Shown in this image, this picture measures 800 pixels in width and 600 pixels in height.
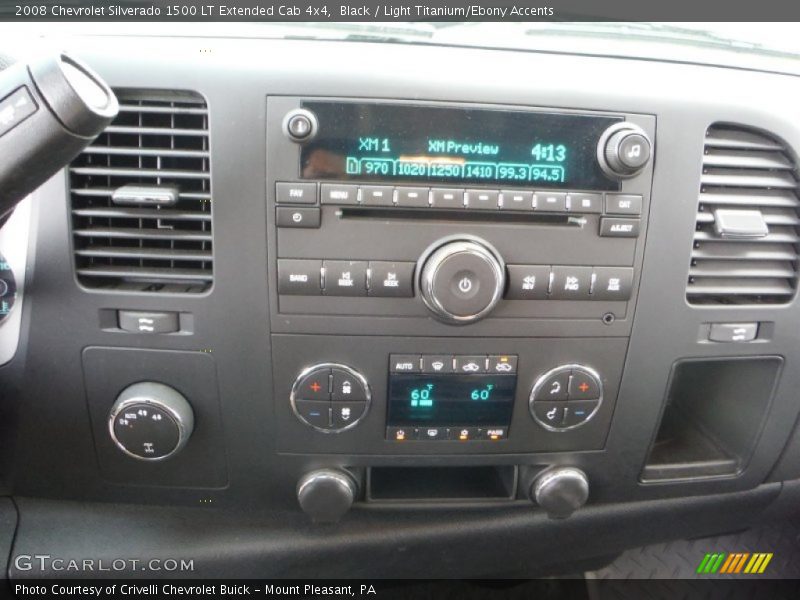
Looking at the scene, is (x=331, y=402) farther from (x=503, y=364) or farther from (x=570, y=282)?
(x=570, y=282)

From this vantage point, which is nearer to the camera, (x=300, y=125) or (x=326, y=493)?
(x=300, y=125)

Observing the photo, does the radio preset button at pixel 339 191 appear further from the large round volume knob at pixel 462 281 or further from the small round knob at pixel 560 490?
the small round knob at pixel 560 490

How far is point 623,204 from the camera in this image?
0.94m

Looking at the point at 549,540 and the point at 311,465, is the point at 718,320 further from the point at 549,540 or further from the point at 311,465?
the point at 311,465

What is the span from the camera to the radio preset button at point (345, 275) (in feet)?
2.99

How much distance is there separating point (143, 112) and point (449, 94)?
0.41m

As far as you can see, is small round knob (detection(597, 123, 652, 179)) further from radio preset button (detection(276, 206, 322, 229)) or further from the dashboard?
radio preset button (detection(276, 206, 322, 229))

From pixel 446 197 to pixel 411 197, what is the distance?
0.16 ft

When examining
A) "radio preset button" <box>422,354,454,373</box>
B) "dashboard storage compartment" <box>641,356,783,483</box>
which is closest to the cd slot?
"radio preset button" <box>422,354,454,373</box>

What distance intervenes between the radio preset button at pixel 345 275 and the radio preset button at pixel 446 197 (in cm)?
13

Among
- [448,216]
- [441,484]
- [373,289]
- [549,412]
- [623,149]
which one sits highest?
[623,149]

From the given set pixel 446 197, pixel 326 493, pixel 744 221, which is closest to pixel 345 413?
pixel 326 493

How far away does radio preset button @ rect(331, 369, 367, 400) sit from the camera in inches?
38.3

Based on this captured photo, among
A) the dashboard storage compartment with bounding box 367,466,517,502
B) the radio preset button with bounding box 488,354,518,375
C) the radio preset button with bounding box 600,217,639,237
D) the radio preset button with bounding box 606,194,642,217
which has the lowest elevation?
the dashboard storage compartment with bounding box 367,466,517,502
